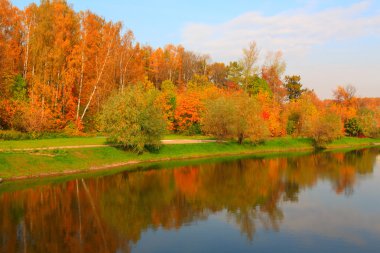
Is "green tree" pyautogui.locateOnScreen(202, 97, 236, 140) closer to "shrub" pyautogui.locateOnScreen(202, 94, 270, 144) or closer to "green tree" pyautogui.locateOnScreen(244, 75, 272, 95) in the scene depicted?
"shrub" pyautogui.locateOnScreen(202, 94, 270, 144)

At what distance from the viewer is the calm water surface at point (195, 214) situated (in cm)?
1628

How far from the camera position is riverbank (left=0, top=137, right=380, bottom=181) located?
101 feet

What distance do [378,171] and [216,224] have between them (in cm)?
2795

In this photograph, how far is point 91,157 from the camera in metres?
36.8

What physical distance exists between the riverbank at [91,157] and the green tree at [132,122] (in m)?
1.74

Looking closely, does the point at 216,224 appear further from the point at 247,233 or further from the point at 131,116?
the point at 131,116

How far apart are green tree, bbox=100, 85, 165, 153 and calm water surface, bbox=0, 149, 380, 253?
6633 mm

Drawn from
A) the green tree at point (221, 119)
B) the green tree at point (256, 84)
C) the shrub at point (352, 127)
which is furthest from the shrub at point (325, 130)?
the green tree at point (256, 84)

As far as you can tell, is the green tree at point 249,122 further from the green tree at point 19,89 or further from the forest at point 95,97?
the green tree at point 19,89

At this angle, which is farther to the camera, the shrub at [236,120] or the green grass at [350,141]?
the green grass at [350,141]

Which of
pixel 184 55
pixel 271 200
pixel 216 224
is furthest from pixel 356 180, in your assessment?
pixel 184 55

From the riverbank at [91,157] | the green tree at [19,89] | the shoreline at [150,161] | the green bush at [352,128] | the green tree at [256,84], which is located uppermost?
the green tree at [256,84]

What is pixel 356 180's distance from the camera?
3369 centimetres

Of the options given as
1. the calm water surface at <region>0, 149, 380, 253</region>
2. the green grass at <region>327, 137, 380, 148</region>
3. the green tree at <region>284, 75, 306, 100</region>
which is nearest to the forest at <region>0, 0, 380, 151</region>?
the green grass at <region>327, 137, 380, 148</region>
